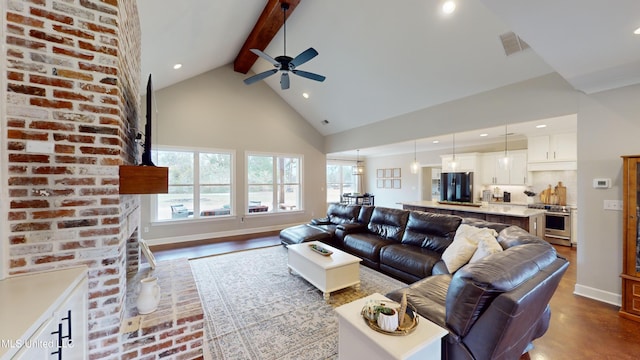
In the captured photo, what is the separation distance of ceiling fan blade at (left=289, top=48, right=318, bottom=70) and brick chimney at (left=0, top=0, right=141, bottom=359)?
6.60ft

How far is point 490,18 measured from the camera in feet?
10.1

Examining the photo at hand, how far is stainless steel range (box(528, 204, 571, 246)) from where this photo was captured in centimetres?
525

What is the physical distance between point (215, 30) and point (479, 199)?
7662 millimetres

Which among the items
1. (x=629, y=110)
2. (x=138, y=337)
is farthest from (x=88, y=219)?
(x=629, y=110)

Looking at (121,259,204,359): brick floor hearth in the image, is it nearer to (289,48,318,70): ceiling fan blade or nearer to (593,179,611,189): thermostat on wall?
(289,48,318,70): ceiling fan blade

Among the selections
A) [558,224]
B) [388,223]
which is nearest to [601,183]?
[388,223]

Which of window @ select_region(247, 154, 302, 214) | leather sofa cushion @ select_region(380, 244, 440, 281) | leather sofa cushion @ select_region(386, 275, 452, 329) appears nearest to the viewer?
leather sofa cushion @ select_region(386, 275, 452, 329)

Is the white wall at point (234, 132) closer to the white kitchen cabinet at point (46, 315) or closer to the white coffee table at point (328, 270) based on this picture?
the white coffee table at point (328, 270)

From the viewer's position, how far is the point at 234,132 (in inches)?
253

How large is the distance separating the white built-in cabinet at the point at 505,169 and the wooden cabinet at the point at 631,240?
3.29 m

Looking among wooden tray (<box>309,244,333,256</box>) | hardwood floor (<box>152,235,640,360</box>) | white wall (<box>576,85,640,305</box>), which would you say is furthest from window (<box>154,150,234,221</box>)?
white wall (<box>576,85,640,305</box>)

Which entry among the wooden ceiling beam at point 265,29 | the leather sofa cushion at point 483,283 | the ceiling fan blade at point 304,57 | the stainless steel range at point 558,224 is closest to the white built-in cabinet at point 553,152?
the stainless steel range at point 558,224

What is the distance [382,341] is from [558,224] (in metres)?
6.38

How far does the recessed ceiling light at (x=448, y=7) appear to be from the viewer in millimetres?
3100
